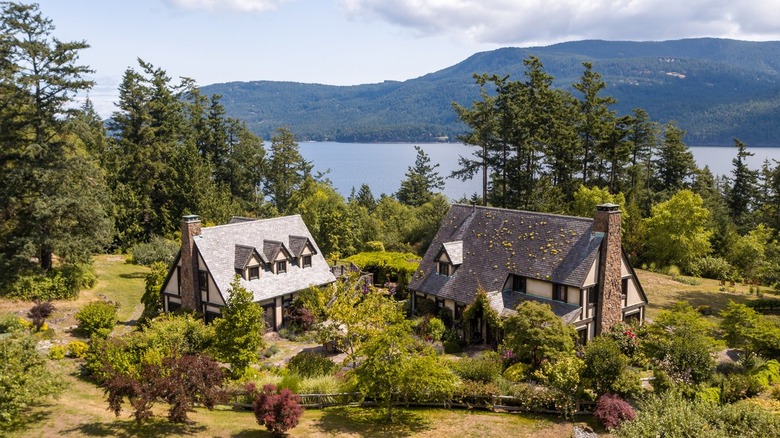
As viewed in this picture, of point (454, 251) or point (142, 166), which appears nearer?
point (454, 251)

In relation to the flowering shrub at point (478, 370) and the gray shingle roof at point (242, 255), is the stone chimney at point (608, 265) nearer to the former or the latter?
the flowering shrub at point (478, 370)

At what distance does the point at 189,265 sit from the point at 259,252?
4508 mm

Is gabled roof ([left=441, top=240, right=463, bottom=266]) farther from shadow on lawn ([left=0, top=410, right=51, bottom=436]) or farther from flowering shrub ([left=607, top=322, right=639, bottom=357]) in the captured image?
shadow on lawn ([left=0, top=410, right=51, bottom=436])

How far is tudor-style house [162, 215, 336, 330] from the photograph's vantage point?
34.1 m

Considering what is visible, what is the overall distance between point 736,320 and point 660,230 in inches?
1068

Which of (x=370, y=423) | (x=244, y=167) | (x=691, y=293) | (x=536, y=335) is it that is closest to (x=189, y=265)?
(x=370, y=423)

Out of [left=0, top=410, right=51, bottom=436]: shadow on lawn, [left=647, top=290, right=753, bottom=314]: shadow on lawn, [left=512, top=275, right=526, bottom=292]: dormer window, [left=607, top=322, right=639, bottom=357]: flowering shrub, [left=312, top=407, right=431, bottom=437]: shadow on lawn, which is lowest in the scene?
[left=647, top=290, right=753, bottom=314]: shadow on lawn

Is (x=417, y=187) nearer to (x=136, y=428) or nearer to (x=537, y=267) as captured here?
(x=537, y=267)

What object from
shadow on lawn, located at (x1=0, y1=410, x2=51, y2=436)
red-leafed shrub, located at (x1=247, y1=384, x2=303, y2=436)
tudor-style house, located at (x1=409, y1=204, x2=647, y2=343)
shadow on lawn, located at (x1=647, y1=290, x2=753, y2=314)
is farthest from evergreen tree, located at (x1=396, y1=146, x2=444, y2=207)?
shadow on lawn, located at (x1=0, y1=410, x2=51, y2=436)

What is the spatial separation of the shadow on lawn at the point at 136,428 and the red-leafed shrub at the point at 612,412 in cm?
1550

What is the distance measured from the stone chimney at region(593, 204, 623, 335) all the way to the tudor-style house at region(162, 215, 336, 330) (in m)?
18.0

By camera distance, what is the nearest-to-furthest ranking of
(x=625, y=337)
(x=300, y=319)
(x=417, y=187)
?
(x=625, y=337)
(x=300, y=319)
(x=417, y=187)

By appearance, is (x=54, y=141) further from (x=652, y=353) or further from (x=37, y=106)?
(x=652, y=353)

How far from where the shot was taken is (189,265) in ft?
112
